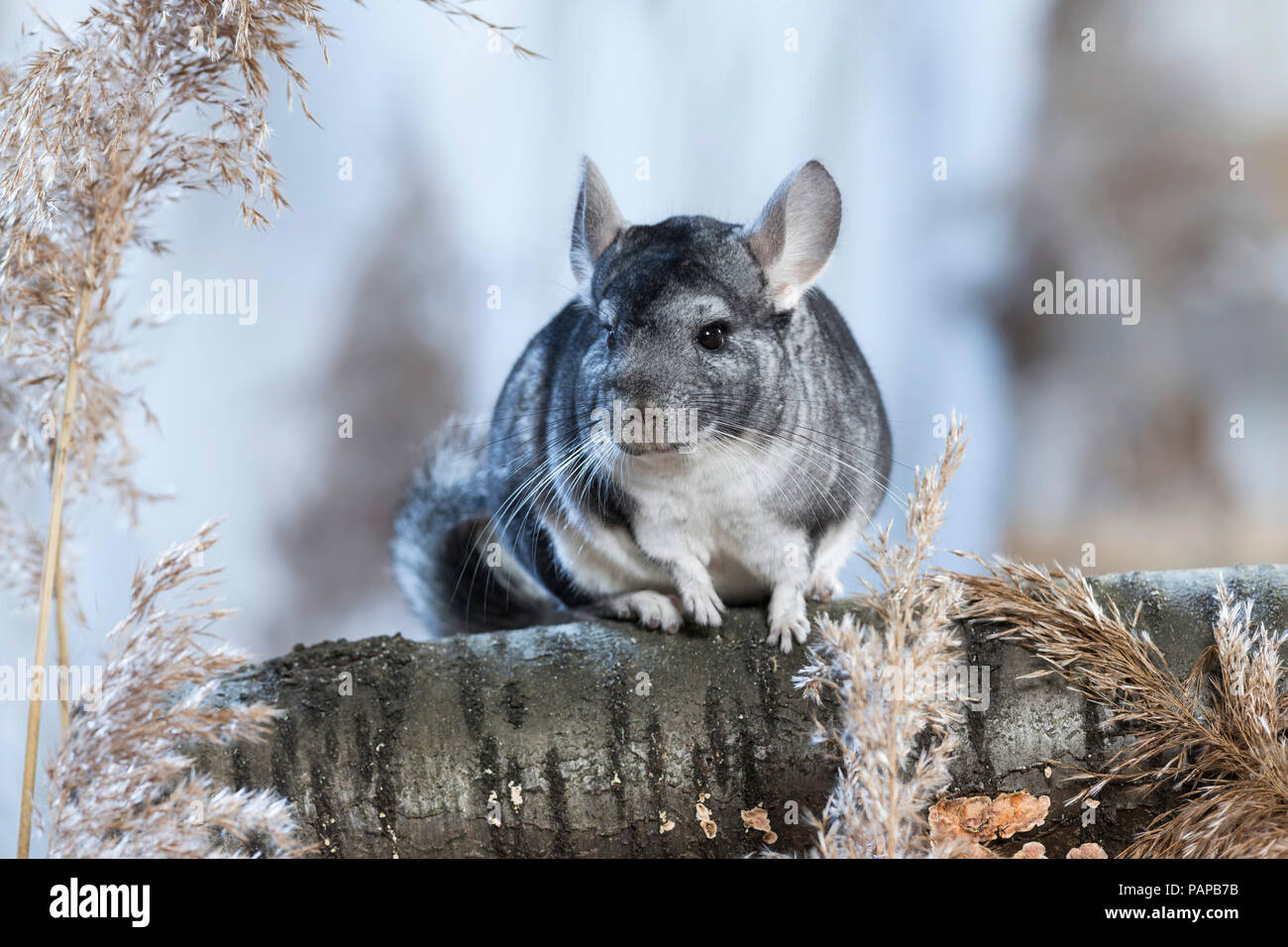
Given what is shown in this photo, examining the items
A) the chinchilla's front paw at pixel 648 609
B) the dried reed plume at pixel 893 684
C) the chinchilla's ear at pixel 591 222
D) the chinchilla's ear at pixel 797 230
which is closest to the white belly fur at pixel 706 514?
the chinchilla's front paw at pixel 648 609

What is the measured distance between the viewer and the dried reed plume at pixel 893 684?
3.29ft

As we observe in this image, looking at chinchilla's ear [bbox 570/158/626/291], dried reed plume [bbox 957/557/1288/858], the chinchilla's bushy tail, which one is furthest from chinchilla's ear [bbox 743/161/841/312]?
the chinchilla's bushy tail

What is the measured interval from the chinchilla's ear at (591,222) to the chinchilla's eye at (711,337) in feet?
0.95

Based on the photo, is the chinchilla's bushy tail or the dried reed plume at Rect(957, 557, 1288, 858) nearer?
the dried reed plume at Rect(957, 557, 1288, 858)

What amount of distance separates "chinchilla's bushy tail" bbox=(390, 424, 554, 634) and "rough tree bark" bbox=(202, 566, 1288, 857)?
70 cm

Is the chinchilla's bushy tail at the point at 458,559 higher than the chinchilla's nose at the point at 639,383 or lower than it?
lower

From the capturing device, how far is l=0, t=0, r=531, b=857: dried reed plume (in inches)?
44.6

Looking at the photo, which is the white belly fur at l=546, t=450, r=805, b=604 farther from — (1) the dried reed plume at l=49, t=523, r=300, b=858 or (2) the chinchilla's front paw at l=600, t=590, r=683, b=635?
(1) the dried reed plume at l=49, t=523, r=300, b=858

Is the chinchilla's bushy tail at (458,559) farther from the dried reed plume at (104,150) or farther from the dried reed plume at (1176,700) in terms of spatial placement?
the dried reed plume at (1176,700)

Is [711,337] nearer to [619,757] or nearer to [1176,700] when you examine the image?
[619,757]

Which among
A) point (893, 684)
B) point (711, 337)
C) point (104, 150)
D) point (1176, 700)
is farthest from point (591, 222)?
point (1176, 700)

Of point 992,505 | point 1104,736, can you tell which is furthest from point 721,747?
point 992,505

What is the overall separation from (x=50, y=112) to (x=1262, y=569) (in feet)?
5.16

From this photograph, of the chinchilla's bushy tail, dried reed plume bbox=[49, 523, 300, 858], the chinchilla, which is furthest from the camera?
the chinchilla's bushy tail
